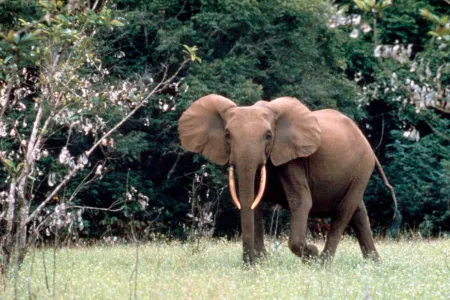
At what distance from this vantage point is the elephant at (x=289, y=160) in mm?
12344

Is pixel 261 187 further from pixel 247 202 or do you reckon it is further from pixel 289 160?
pixel 289 160

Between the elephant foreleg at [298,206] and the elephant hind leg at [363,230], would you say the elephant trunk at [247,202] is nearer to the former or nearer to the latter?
the elephant foreleg at [298,206]

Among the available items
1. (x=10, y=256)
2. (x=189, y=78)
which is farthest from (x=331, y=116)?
(x=189, y=78)

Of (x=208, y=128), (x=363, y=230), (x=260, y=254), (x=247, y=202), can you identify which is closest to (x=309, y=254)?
(x=260, y=254)

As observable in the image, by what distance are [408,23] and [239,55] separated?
8.26 meters

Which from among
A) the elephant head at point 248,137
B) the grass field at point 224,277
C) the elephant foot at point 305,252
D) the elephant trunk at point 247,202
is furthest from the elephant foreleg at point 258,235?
the elephant trunk at point 247,202

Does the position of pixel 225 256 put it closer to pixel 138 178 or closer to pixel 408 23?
pixel 138 178

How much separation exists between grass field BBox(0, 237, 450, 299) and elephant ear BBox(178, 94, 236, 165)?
1548 millimetres

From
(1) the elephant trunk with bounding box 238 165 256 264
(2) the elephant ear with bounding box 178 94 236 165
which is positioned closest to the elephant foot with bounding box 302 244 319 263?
(1) the elephant trunk with bounding box 238 165 256 264

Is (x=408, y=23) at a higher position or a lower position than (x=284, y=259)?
higher

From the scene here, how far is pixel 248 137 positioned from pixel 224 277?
7.25 ft

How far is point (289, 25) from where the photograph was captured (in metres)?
30.1

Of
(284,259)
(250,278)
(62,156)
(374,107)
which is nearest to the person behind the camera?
(62,156)

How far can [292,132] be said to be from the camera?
13.2m
